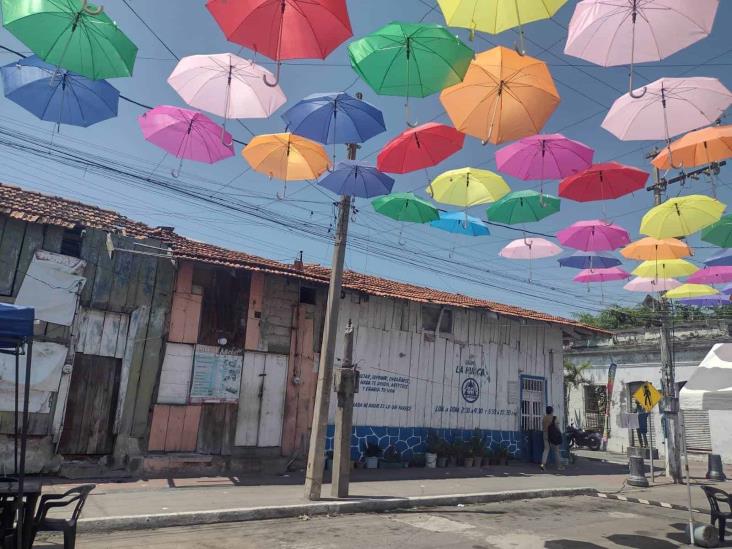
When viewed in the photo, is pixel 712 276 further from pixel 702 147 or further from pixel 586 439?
pixel 586 439

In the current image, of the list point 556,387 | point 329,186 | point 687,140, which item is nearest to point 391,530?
point 329,186

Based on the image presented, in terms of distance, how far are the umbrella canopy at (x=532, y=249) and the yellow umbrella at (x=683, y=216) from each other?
2.91 meters

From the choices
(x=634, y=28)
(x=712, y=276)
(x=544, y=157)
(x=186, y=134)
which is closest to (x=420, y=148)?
(x=544, y=157)

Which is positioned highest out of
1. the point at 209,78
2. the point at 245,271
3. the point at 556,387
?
the point at 209,78

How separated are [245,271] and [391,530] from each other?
7.27 m

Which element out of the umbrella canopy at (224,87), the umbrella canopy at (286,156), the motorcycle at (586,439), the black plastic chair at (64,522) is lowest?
the black plastic chair at (64,522)

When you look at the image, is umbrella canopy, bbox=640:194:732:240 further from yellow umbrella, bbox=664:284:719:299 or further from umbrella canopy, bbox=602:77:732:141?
yellow umbrella, bbox=664:284:719:299

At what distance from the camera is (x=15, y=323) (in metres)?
5.05

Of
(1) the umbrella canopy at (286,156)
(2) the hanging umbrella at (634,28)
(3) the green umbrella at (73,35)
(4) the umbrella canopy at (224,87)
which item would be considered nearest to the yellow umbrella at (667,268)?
(2) the hanging umbrella at (634,28)

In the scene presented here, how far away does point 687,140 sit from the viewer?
8.99 metres

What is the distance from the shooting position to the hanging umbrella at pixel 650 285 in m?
15.6

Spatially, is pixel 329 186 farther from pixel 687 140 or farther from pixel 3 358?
pixel 3 358

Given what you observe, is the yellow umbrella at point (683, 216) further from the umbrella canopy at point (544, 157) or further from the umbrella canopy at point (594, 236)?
the umbrella canopy at point (544, 157)

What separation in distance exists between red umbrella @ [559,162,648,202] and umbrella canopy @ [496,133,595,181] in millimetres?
332
